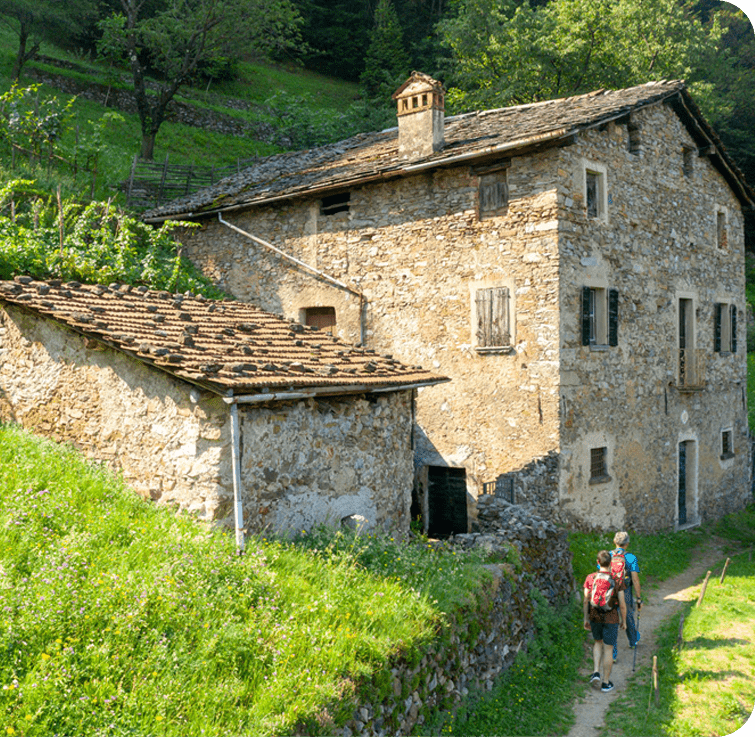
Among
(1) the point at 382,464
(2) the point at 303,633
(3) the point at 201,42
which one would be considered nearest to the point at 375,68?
(3) the point at 201,42

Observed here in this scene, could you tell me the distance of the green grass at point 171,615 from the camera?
14.0 feet

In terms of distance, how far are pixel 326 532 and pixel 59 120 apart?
47.1 feet

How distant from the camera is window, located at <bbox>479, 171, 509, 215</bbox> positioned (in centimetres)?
1213

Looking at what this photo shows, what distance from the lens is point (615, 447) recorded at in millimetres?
12828

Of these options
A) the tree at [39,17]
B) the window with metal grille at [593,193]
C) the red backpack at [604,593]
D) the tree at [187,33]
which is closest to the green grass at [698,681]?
the red backpack at [604,593]

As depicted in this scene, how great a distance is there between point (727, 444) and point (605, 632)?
11087 millimetres

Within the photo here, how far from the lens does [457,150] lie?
40.7 feet

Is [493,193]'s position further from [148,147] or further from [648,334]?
[148,147]

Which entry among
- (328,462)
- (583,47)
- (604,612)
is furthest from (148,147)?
(604,612)

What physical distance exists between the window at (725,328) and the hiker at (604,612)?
34.2 ft

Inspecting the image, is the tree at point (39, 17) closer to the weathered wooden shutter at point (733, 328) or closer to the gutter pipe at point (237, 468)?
the weathered wooden shutter at point (733, 328)

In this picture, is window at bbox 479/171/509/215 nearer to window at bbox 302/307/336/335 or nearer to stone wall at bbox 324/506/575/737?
window at bbox 302/307/336/335

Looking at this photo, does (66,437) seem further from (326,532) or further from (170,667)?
(170,667)

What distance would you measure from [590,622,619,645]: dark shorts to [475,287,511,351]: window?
5.32 m
